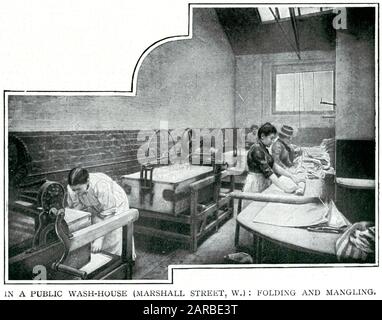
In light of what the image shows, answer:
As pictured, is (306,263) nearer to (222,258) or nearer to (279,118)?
(222,258)

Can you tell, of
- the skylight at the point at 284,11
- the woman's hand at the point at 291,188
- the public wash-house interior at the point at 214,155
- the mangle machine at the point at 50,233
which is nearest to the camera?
the mangle machine at the point at 50,233

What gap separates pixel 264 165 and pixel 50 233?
151 cm

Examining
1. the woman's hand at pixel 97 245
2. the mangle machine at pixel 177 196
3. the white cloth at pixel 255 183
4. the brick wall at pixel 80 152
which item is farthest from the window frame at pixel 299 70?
the woman's hand at pixel 97 245

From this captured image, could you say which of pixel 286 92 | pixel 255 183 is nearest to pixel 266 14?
pixel 286 92

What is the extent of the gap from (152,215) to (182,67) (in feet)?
3.64

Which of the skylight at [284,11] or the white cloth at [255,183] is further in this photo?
the white cloth at [255,183]

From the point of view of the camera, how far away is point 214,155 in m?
2.55

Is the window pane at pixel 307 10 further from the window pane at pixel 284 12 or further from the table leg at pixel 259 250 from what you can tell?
the table leg at pixel 259 250

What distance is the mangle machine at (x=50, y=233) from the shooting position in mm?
1929

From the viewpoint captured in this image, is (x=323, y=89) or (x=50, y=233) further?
(x=323, y=89)

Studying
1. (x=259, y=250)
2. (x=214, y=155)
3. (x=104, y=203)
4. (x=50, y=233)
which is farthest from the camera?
(x=214, y=155)

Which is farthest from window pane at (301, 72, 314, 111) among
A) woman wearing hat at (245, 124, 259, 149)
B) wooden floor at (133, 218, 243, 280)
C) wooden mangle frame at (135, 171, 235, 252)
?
wooden floor at (133, 218, 243, 280)

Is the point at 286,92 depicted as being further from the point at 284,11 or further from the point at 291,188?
the point at 291,188

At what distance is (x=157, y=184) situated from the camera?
244cm
